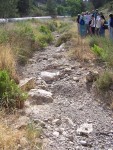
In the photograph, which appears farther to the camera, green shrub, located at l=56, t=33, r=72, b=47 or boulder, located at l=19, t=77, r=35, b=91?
green shrub, located at l=56, t=33, r=72, b=47

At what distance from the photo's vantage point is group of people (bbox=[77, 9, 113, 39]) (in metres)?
13.7

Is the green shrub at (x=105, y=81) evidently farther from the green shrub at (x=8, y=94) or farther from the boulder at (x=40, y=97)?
the green shrub at (x=8, y=94)

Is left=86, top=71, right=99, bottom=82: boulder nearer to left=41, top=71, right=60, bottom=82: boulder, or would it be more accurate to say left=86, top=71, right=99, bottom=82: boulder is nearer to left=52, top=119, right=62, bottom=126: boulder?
left=41, top=71, right=60, bottom=82: boulder

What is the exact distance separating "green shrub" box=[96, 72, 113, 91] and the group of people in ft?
16.4

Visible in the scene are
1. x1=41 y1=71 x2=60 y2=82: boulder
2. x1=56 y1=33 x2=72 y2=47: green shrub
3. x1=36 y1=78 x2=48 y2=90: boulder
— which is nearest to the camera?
x1=36 y1=78 x2=48 y2=90: boulder

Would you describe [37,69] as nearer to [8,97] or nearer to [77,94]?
[77,94]

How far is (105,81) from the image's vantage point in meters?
7.14

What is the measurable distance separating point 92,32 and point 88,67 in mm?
5816

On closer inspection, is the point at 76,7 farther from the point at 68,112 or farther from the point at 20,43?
the point at 68,112

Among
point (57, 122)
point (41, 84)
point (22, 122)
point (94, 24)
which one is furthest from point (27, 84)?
point (94, 24)

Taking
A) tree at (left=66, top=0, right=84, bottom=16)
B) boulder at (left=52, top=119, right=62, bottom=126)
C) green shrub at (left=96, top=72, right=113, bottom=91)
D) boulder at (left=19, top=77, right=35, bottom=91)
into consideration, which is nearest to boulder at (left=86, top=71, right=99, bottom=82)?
green shrub at (left=96, top=72, right=113, bottom=91)

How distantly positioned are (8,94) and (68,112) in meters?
1.17

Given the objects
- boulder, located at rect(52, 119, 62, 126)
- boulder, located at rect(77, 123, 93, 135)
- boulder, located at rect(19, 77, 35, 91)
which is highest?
boulder, located at rect(19, 77, 35, 91)

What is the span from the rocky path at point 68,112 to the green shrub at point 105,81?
27 cm
